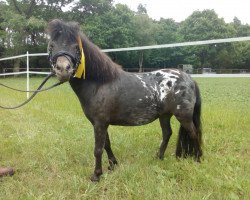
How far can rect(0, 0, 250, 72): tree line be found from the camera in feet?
84.8

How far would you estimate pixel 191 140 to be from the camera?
12.1ft

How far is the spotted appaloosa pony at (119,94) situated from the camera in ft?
9.55

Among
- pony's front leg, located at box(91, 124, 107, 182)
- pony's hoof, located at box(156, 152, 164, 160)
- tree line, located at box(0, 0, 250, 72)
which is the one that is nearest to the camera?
pony's front leg, located at box(91, 124, 107, 182)

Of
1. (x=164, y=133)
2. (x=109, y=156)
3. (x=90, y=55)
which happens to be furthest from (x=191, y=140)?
(x=90, y=55)

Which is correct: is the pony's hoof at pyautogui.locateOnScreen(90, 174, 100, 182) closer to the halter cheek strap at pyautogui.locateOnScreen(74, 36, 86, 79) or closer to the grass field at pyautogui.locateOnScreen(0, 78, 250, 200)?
the grass field at pyautogui.locateOnScreen(0, 78, 250, 200)

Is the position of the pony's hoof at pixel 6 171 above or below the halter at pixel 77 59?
below

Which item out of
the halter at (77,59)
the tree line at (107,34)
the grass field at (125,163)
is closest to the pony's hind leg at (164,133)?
the grass field at (125,163)

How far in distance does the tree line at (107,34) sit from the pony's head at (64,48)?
17.0 metres

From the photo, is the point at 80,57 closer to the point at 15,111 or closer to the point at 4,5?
the point at 15,111

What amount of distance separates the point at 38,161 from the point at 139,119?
1.51 meters

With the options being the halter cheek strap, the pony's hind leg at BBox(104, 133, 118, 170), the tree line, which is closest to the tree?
the tree line

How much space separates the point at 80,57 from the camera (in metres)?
2.98

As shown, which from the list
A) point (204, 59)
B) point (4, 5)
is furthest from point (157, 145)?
point (204, 59)

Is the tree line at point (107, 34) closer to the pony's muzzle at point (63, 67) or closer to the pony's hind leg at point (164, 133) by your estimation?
the pony's hind leg at point (164, 133)
